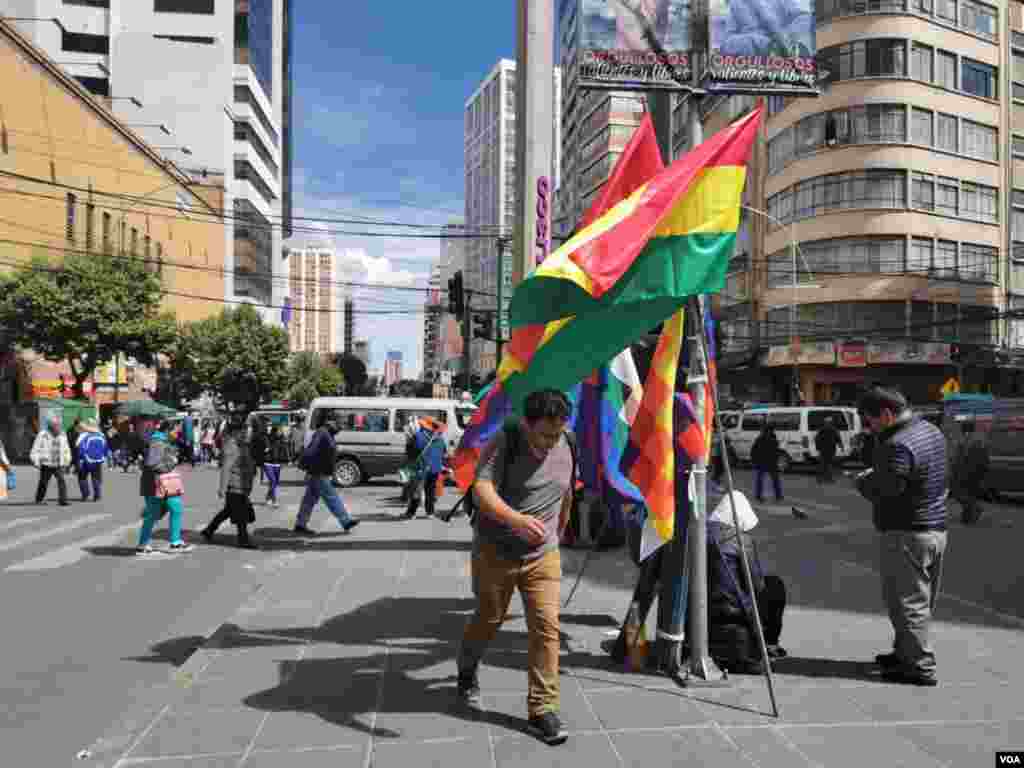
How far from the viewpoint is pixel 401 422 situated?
68.6 ft

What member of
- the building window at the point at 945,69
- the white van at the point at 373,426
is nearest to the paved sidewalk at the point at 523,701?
the white van at the point at 373,426

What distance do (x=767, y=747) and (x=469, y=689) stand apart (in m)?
1.52

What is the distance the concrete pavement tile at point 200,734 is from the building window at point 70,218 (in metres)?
37.2

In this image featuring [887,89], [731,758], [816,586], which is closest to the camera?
[731,758]

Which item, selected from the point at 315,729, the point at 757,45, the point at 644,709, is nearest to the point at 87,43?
the point at 757,45

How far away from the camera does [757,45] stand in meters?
6.33

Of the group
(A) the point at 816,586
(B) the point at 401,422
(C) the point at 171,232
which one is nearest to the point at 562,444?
(A) the point at 816,586

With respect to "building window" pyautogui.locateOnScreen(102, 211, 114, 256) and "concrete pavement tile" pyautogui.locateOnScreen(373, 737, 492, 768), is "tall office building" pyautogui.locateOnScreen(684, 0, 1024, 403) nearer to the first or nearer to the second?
"building window" pyautogui.locateOnScreen(102, 211, 114, 256)

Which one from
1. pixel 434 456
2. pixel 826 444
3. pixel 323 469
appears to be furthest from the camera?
pixel 826 444

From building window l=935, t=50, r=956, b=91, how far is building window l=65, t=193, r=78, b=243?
39.1m

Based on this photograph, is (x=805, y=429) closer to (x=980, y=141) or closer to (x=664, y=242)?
(x=980, y=141)

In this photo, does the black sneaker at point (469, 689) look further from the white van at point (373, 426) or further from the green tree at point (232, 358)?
the green tree at point (232, 358)

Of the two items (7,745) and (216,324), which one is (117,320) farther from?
(7,745)

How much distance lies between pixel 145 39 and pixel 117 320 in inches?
1940
